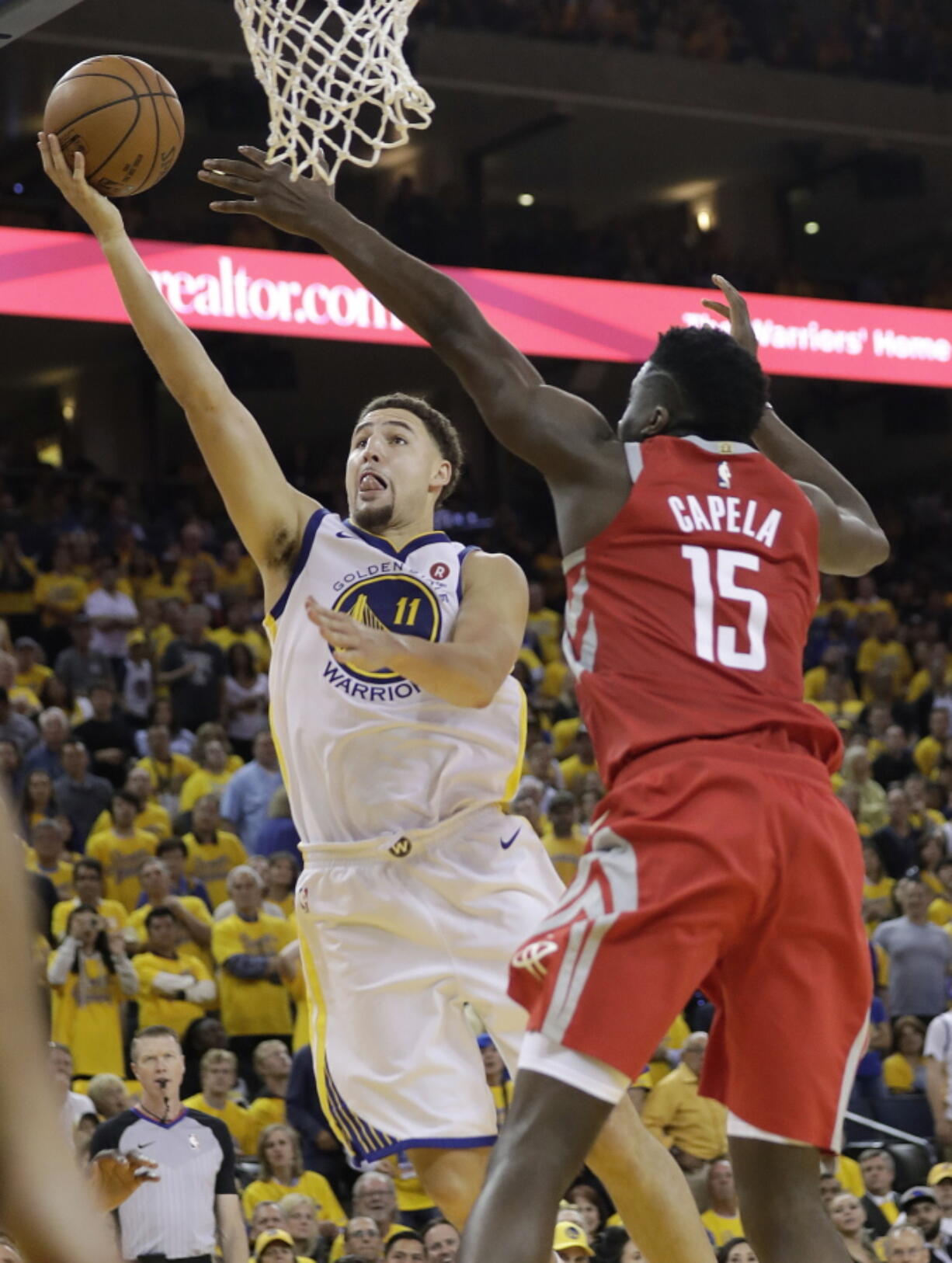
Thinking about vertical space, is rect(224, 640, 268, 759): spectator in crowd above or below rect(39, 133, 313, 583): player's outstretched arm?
below

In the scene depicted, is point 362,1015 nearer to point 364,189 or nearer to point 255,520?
point 255,520

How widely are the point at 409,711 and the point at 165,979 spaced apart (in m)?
6.16

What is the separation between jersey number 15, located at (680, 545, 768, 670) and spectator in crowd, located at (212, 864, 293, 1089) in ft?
23.8

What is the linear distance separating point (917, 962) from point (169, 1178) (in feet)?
19.1

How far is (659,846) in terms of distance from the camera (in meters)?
3.20

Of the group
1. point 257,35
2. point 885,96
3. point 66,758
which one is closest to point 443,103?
point 885,96

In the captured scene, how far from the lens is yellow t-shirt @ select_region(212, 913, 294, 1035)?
407 inches

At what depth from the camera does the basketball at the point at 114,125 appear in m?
4.59

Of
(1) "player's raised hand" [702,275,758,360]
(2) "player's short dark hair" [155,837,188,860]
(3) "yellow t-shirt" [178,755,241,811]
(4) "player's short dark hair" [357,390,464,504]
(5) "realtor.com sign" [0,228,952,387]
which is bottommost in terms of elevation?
(2) "player's short dark hair" [155,837,188,860]

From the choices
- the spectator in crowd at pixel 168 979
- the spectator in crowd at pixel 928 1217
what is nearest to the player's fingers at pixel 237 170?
the spectator in crowd at pixel 168 979

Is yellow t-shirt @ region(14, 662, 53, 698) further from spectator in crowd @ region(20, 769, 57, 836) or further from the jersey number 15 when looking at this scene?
the jersey number 15

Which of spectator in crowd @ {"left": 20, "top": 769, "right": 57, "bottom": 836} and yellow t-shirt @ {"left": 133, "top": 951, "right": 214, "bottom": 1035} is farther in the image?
spectator in crowd @ {"left": 20, "top": 769, "right": 57, "bottom": 836}

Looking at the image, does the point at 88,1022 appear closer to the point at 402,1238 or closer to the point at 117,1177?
the point at 402,1238

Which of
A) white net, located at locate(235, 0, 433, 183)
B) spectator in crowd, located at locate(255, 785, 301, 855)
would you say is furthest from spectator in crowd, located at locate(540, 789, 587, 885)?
white net, located at locate(235, 0, 433, 183)
